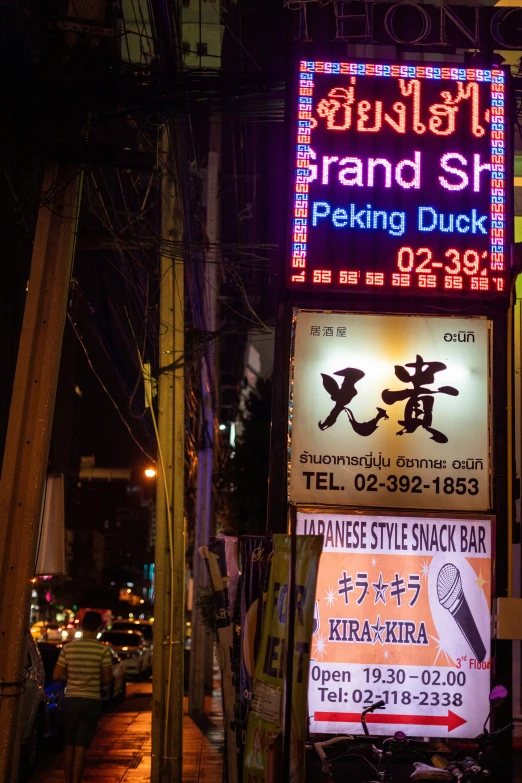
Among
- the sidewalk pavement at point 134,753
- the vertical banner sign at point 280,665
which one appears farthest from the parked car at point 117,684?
the vertical banner sign at point 280,665

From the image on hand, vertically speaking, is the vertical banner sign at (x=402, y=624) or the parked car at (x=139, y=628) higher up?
the vertical banner sign at (x=402, y=624)

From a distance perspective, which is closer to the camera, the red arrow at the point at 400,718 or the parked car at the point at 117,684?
the red arrow at the point at 400,718

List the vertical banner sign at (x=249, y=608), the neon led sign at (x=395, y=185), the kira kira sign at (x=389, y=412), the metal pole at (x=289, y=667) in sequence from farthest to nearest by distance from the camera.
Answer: the neon led sign at (x=395, y=185)
the kira kira sign at (x=389, y=412)
the vertical banner sign at (x=249, y=608)
the metal pole at (x=289, y=667)

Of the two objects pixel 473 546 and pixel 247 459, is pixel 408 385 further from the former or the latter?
pixel 247 459

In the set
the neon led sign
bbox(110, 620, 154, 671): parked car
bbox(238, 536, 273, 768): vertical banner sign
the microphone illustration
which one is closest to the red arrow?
the microphone illustration

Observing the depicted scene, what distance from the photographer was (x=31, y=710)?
1116 cm

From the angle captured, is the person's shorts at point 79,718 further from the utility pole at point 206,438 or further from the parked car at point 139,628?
the parked car at point 139,628

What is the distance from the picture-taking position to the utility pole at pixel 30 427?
7067mm

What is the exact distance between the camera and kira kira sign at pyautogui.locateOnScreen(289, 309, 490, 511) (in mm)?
7828

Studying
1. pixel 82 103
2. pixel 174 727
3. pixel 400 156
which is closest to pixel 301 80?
pixel 400 156

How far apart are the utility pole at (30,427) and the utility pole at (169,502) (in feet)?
9.19

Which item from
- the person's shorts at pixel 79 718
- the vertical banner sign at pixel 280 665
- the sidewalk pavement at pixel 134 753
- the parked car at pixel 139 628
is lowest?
the sidewalk pavement at pixel 134 753

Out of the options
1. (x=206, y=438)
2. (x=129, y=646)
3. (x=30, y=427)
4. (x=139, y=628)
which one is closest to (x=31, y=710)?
(x=30, y=427)

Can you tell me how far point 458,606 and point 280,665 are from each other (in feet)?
7.80
